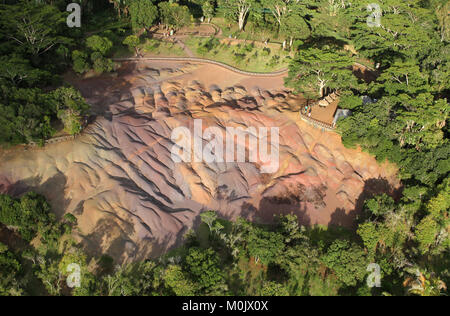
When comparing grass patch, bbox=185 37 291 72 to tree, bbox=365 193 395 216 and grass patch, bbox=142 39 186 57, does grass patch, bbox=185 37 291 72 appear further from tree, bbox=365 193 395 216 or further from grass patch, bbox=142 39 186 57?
tree, bbox=365 193 395 216

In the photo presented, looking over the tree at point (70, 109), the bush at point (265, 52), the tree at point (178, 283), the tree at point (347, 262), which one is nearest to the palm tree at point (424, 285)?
the tree at point (347, 262)

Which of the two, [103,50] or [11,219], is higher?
[103,50]

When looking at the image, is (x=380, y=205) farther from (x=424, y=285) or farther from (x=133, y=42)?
(x=133, y=42)

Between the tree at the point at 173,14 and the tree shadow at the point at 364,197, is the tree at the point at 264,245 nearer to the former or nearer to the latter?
the tree shadow at the point at 364,197

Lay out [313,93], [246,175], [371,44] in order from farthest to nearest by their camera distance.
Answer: [371,44] < [313,93] < [246,175]

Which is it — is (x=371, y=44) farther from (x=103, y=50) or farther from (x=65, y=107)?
(x=65, y=107)
